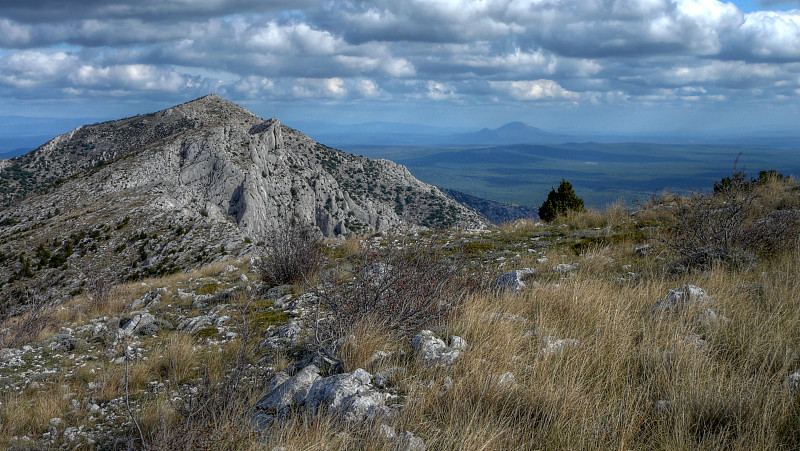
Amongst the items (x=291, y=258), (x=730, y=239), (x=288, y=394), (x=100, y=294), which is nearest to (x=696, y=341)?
(x=288, y=394)

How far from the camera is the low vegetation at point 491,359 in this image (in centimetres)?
271

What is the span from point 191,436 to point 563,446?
2258mm

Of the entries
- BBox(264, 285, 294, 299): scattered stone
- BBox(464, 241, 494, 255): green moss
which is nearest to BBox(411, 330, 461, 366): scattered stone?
BBox(264, 285, 294, 299): scattered stone

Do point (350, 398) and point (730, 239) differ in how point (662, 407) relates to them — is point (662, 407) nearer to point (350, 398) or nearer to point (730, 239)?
point (350, 398)

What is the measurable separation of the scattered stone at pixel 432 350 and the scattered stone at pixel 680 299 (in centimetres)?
Answer: 230

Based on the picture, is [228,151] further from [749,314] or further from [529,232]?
[749,314]

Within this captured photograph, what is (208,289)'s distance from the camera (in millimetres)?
8891

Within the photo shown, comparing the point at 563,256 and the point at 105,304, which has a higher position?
the point at 563,256

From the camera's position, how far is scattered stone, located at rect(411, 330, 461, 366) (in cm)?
353

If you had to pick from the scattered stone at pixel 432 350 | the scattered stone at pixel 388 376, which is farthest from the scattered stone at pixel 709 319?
the scattered stone at pixel 388 376

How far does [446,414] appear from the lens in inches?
115

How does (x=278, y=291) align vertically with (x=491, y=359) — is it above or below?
below

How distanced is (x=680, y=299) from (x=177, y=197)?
43933mm

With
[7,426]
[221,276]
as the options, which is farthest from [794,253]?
[221,276]
